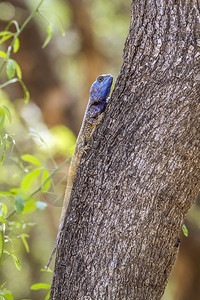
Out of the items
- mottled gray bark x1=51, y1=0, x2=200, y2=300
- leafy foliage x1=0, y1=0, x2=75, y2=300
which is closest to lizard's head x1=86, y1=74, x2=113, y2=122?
leafy foliage x1=0, y1=0, x2=75, y2=300


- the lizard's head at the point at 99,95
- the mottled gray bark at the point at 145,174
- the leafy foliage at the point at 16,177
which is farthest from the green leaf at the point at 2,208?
the lizard's head at the point at 99,95

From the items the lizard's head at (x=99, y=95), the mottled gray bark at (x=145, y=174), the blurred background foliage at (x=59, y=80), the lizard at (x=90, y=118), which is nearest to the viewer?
the mottled gray bark at (x=145, y=174)

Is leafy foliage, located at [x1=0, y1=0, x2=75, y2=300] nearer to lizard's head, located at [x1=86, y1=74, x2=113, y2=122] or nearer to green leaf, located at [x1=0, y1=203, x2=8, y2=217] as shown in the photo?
green leaf, located at [x1=0, y1=203, x2=8, y2=217]

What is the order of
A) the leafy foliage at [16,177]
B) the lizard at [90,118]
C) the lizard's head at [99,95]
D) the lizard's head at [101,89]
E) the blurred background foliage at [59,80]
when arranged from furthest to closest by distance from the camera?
the blurred background foliage at [59,80]
the lizard's head at [101,89]
the lizard's head at [99,95]
the lizard at [90,118]
the leafy foliage at [16,177]

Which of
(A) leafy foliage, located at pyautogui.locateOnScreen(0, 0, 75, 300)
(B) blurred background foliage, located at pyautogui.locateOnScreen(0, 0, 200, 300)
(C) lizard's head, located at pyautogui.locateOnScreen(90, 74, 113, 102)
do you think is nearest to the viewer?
(A) leafy foliage, located at pyautogui.locateOnScreen(0, 0, 75, 300)

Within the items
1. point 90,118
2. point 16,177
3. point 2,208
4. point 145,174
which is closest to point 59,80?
point 16,177

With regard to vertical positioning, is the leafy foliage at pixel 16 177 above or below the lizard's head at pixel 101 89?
below

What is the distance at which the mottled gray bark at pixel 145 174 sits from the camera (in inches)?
78.0

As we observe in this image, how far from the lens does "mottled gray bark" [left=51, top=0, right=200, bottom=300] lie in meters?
1.98

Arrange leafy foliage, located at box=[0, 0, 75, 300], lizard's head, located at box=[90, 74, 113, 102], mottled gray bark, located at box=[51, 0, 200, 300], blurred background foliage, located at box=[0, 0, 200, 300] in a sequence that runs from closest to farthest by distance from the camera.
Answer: mottled gray bark, located at box=[51, 0, 200, 300], leafy foliage, located at box=[0, 0, 75, 300], lizard's head, located at box=[90, 74, 113, 102], blurred background foliage, located at box=[0, 0, 200, 300]

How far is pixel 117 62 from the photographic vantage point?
788 cm

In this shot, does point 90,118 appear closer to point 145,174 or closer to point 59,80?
point 145,174

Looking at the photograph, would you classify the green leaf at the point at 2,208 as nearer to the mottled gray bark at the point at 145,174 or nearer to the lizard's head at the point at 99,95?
the mottled gray bark at the point at 145,174

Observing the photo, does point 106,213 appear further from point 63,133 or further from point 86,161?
point 63,133
